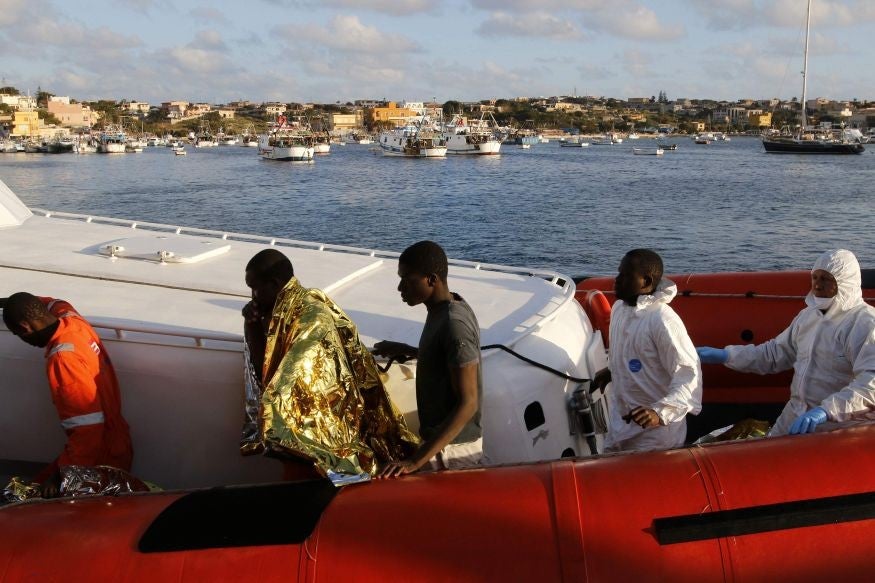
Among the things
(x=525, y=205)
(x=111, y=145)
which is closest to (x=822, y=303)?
(x=525, y=205)

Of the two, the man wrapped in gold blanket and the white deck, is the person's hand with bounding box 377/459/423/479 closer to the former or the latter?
the man wrapped in gold blanket

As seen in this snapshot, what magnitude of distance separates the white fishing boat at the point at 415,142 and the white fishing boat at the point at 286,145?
9418 millimetres

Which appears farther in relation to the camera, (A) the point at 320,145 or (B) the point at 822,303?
(A) the point at 320,145

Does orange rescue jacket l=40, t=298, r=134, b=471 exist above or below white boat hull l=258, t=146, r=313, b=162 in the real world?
below

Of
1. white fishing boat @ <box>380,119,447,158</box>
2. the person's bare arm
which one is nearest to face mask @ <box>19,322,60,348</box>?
the person's bare arm

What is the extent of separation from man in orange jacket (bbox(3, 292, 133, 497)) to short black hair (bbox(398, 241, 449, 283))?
81.7 inches

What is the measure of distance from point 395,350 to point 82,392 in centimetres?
172

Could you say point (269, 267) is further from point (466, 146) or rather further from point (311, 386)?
point (466, 146)

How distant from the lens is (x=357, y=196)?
49.5 m

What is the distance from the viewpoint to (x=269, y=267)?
4.00 m

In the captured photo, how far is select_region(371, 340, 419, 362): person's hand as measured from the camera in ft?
15.3

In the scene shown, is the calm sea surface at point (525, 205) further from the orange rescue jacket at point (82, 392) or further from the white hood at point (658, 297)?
the orange rescue jacket at point (82, 392)

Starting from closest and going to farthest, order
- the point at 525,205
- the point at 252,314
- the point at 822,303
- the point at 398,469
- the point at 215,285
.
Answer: the point at 398,469 < the point at 252,314 < the point at 822,303 < the point at 215,285 < the point at 525,205

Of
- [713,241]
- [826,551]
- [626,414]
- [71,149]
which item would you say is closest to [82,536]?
[626,414]
